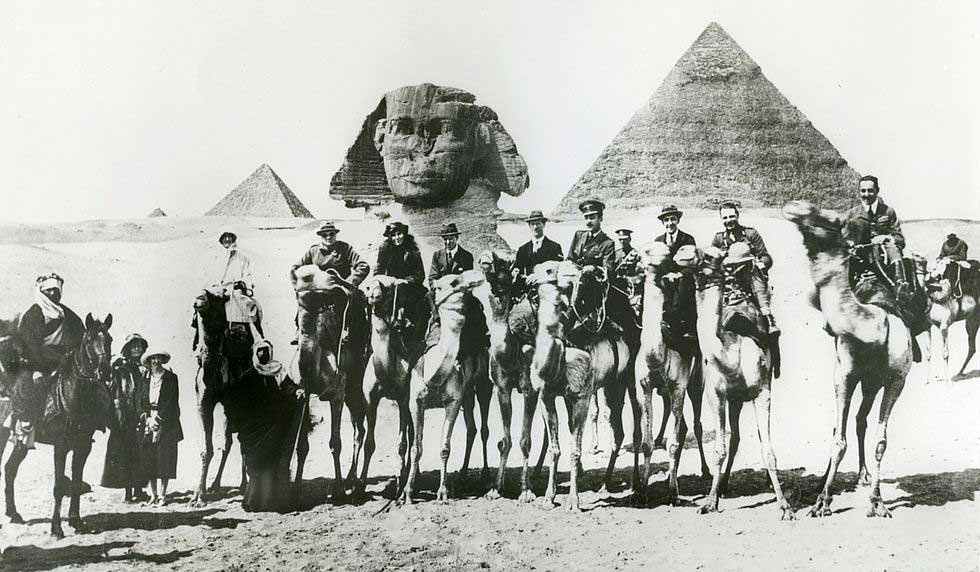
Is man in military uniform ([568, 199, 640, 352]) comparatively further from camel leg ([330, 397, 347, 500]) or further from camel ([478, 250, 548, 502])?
camel leg ([330, 397, 347, 500])

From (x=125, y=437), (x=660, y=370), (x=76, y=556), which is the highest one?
(x=660, y=370)

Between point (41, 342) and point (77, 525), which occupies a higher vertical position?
point (41, 342)

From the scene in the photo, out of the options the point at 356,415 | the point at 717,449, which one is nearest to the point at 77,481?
the point at 356,415

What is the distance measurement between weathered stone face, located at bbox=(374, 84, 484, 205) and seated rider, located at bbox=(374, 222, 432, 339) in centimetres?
88

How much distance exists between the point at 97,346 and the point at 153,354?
0.48 meters

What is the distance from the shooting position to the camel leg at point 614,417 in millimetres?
10539

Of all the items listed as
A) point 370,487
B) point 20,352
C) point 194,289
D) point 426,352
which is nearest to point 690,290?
point 426,352

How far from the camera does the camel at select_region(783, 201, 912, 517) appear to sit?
10664 mm

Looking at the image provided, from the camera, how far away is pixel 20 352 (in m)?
10.2

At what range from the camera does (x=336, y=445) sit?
10477 millimetres

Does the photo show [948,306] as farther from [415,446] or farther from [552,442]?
[415,446]

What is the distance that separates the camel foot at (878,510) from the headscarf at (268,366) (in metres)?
5.36

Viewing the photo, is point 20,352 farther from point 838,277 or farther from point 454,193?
point 838,277

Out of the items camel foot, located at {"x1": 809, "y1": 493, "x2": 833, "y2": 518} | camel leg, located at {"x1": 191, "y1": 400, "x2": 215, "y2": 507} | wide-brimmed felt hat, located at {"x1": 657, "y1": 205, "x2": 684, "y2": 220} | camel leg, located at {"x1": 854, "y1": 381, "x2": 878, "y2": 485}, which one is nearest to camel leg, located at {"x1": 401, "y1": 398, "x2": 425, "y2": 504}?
camel leg, located at {"x1": 191, "y1": 400, "x2": 215, "y2": 507}
